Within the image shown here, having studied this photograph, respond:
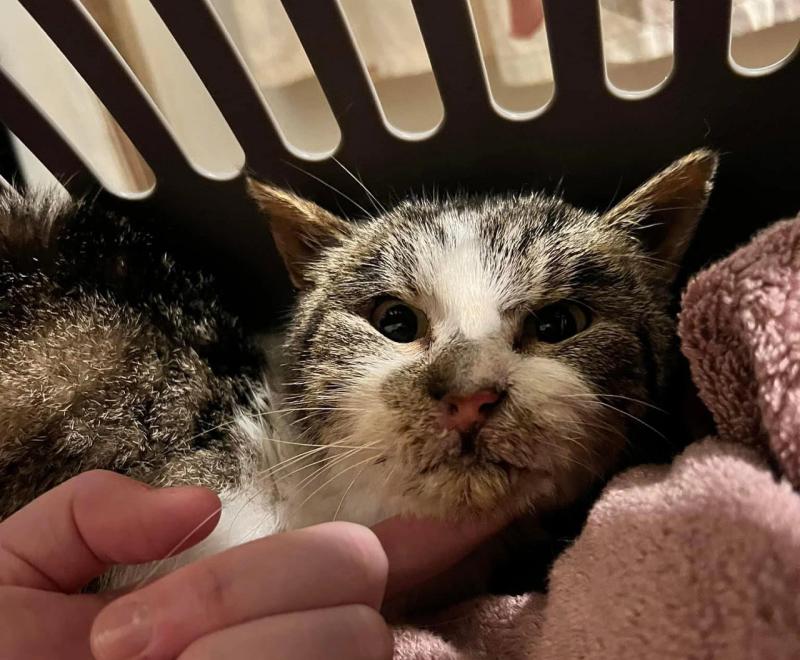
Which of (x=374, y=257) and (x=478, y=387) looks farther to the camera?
(x=374, y=257)

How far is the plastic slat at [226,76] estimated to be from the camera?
961mm

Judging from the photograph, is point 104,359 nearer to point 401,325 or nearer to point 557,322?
point 401,325

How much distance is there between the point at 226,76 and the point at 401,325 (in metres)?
0.41

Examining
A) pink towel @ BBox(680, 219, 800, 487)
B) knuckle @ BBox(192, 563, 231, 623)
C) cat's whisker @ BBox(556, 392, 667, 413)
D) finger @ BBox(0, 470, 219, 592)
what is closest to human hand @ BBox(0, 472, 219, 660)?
finger @ BBox(0, 470, 219, 592)

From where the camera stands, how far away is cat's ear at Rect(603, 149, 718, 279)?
0.95 metres

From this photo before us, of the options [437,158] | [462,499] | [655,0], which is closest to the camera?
[462,499]

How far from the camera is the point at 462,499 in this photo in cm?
74

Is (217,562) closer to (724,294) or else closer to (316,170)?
(724,294)

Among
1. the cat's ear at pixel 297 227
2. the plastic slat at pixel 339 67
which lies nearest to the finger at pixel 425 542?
the cat's ear at pixel 297 227

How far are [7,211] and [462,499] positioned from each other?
2.31 ft

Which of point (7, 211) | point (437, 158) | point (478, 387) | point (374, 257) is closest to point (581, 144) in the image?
Result: point (437, 158)

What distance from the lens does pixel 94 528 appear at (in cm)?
73

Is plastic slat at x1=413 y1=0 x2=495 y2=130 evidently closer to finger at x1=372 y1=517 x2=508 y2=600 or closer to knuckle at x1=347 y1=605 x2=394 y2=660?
finger at x1=372 y1=517 x2=508 y2=600

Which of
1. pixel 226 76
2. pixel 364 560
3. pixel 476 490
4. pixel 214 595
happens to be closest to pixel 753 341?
pixel 476 490
